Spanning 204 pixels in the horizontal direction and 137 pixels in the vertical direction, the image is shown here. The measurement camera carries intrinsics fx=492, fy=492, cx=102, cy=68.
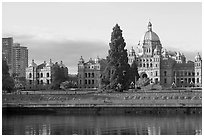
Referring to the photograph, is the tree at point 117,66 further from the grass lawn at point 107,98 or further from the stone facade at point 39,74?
the stone facade at point 39,74

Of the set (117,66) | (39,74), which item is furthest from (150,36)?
(117,66)

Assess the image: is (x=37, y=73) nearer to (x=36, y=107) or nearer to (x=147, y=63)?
(x=147, y=63)

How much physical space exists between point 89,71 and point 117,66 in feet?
253

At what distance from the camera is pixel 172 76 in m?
145

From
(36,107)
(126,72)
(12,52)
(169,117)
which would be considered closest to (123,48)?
(126,72)

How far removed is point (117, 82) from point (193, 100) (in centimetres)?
1262

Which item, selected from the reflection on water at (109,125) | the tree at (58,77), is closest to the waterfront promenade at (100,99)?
the reflection on water at (109,125)

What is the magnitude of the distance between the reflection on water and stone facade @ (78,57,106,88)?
309 ft

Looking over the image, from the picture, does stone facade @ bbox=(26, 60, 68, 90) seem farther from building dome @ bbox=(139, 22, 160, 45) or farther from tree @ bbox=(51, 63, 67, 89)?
building dome @ bbox=(139, 22, 160, 45)

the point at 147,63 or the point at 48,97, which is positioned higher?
the point at 147,63

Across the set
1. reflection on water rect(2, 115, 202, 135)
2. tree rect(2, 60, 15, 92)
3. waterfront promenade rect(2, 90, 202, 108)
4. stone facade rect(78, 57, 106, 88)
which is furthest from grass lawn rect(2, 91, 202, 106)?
stone facade rect(78, 57, 106, 88)

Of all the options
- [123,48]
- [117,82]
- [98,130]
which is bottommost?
[98,130]

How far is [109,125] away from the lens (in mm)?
43656

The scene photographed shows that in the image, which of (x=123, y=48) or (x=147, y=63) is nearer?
(x=123, y=48)
